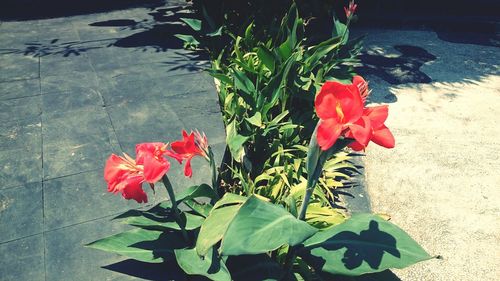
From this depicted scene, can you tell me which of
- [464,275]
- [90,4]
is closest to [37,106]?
[464,275]

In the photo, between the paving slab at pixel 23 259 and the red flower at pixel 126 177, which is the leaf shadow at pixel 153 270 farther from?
the red flower at pixel 126 177

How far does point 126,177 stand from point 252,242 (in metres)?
0.52

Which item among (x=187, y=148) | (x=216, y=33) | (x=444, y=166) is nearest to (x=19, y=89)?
(x=216, y=33)

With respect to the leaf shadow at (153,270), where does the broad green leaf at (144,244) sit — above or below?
above

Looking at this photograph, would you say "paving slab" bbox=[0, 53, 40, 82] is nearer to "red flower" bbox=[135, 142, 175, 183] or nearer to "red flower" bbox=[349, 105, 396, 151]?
"red flower" bbox=[135, 142, 175, 183]

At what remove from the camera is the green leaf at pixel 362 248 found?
150 centimetres

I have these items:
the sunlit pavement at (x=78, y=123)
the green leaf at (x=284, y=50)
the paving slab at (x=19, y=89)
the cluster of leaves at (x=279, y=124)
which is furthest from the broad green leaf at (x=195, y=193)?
the paving slab at (x=19, y=89)

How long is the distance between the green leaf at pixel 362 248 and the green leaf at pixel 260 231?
0.29m

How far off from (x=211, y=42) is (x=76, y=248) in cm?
329

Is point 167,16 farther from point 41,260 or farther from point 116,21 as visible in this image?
point 41,260

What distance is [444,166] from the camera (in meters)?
3.43

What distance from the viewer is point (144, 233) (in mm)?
1728

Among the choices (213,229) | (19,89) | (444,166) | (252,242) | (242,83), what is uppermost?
(242,83)

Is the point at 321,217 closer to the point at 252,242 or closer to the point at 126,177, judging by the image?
the point at 252,242
